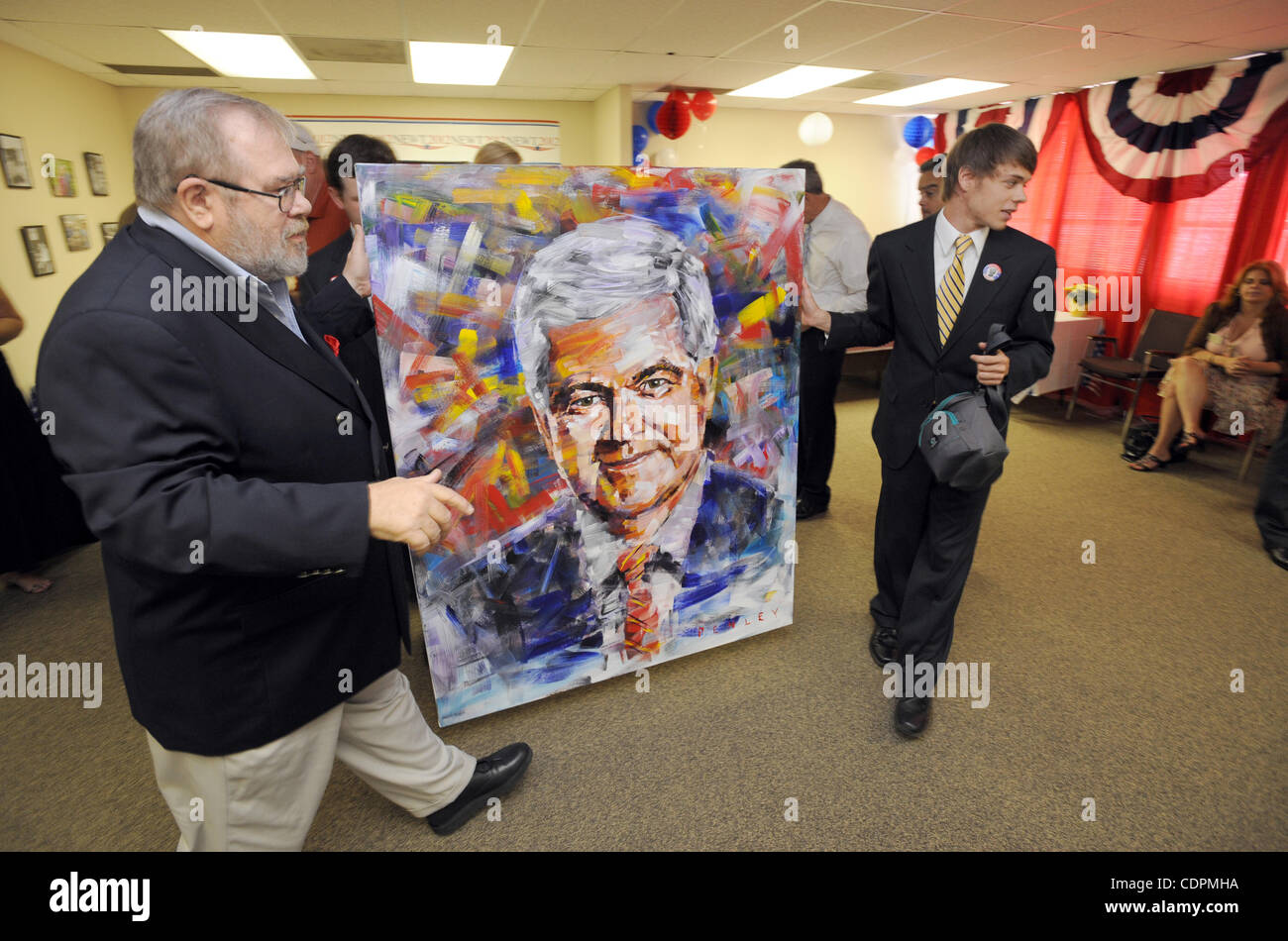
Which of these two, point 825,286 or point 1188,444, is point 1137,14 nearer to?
point 825,286

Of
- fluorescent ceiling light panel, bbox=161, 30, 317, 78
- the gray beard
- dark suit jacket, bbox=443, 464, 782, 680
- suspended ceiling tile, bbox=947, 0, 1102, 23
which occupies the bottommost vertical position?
dark suit jacket, bbox=443, 464, 782, 680

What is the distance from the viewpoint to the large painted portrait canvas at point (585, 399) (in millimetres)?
1592

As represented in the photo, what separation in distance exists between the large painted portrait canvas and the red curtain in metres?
4.30

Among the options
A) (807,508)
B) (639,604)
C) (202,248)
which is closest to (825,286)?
(807,508)

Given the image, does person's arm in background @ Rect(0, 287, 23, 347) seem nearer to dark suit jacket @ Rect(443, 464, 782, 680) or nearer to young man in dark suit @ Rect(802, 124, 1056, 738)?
dark suit jacket @ Rect(443, 464, 782, 680)

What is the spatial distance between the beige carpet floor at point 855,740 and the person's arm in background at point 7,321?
3.61ft

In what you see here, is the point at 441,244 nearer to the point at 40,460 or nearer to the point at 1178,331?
the point at 40,460

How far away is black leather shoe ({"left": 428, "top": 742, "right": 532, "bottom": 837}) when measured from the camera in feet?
5.52

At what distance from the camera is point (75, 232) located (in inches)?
183

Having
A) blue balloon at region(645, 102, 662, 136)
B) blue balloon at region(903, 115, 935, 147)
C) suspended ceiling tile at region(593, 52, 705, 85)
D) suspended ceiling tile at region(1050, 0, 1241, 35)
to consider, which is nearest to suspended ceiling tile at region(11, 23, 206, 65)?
suspended ceiling tile at region(593, 52, 705, 85)

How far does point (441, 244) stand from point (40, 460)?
267cm

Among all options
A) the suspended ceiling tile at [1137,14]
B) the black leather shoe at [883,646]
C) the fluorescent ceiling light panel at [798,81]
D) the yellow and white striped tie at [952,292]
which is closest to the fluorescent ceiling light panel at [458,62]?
the fluorescent ceiling light panel at [798,81]

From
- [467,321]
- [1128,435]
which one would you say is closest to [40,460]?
[467,321]

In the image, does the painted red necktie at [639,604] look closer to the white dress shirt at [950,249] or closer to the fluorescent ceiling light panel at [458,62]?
the white dress shirt at [950,249]
